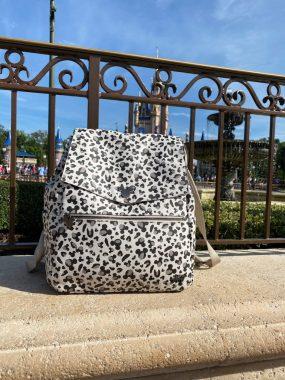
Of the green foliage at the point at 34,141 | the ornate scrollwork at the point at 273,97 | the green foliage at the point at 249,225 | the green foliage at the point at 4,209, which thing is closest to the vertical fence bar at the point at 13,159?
the ornate scrollwork at the point at 273,97

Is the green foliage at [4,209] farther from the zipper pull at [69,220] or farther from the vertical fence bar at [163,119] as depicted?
the zipper pull at [69,220]

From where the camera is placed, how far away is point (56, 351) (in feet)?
3.84

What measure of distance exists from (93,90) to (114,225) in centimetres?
93

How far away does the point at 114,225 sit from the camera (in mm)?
1495

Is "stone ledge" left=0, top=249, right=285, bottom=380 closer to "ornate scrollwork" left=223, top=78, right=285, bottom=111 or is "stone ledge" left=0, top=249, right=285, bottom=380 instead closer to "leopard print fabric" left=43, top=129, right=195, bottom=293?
"leopard print fabric" left=43, top=129, right=195, bottom=293

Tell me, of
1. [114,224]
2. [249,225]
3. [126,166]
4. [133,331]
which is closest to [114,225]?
[114,224]

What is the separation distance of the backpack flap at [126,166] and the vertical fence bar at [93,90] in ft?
1.30

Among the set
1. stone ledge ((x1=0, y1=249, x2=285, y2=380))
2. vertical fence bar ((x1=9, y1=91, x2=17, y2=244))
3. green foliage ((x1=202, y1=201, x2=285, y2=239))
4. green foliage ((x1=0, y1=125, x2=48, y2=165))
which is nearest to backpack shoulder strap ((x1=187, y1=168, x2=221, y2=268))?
stone ledge ((x1=0, y1=249, x2=285, y2=380))

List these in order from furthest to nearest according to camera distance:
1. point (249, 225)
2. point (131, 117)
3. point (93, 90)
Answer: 1. point (249, 225)
2. point (131, 117)
3. point (93, 90)

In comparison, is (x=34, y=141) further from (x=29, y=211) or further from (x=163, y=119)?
(x=163, y=119)

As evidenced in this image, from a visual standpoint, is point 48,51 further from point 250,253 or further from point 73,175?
point 250,253

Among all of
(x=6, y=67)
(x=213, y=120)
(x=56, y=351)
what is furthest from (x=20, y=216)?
(x=213, y=120)

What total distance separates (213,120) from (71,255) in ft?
32.0

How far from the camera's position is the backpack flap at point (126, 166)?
1.56m
